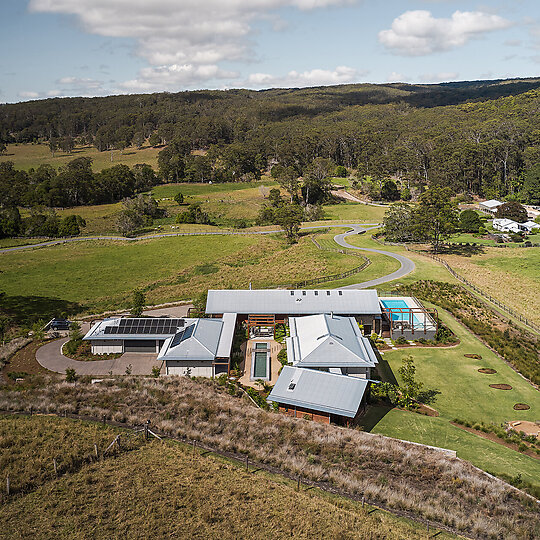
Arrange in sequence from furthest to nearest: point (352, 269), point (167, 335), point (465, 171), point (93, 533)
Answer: point (465, 171)
point (352, 269)
point (167, 335)
point (93, 533)

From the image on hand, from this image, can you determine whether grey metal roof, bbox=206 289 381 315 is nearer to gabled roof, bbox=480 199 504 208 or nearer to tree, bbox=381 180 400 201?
gabled roof, bbox=480 199 504 208

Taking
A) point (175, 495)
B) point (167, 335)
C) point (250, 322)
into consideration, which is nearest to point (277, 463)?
point (175, 495)

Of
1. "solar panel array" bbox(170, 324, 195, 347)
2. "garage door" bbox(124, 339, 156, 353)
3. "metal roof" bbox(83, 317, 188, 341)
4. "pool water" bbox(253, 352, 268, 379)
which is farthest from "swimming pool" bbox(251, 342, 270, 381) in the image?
"garage door" bbox(124, 339, 156, 353)

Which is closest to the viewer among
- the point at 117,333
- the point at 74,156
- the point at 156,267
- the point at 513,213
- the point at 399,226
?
the point at 117,333

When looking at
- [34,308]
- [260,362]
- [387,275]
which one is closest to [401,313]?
[260,362]

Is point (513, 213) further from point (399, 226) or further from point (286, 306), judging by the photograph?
point (286, 306)

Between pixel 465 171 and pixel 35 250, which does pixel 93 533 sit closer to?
pixel 35 250
